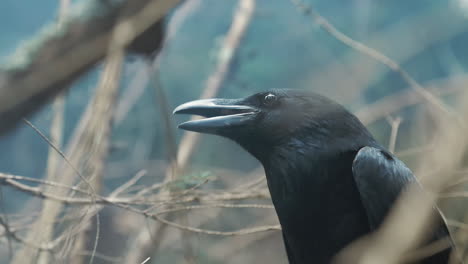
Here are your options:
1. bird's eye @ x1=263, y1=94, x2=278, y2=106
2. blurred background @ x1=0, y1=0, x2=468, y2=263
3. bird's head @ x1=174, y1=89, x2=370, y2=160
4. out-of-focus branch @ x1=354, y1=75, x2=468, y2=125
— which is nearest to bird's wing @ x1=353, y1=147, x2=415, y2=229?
bird's head @ x1=174, y1=89, x2=370, y2=160

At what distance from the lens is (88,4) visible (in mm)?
2551

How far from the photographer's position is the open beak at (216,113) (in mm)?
2102

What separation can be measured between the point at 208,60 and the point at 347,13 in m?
1.29

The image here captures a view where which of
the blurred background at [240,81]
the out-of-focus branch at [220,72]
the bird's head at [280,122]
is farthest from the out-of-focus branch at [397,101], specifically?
the bird's head at [280,122]

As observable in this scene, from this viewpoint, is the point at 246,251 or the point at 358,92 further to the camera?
the point at 246,251

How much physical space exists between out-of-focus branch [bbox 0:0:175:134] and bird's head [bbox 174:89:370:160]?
0.45 m

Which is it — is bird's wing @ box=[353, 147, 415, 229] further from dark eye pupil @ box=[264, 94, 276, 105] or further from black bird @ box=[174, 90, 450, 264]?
dark eye pupil @ box=[264, 94, 276, 105]

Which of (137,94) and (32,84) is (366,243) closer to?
(32,84)

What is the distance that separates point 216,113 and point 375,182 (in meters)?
0.66

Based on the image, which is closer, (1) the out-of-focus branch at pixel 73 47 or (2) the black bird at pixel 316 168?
(2) the black bird at pixel 316 168

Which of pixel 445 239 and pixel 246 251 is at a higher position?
pixel 445 239

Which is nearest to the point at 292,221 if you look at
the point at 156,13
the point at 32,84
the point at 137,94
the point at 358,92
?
the point at 156,13

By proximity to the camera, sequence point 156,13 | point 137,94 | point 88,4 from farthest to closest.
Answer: point 137,94, point 88,4, point 156,13

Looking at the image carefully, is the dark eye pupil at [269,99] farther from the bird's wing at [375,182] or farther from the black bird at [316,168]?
the bird's wing at [375,182]
